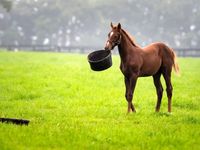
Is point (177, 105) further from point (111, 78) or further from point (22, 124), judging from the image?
point (111, 78)

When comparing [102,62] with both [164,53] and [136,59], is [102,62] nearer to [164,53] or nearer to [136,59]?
[136,59]

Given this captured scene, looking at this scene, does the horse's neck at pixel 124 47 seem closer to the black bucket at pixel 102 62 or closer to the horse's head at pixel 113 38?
the horse's head at pixel 113 38

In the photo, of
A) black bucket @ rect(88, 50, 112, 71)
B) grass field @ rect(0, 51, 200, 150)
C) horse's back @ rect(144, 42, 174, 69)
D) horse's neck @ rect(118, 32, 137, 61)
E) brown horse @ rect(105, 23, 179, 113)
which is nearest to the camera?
grass field @ rect(0, 51, 200, 150)

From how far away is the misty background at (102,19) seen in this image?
78.2 m

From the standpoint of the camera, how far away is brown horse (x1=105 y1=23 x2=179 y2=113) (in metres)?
11.7

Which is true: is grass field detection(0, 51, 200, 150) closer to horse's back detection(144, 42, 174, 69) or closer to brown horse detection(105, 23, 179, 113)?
brown horse detection(105, 23, 179, 113)

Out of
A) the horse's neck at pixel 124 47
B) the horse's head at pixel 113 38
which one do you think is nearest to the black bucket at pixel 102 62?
the horse's head at pixel 113 38

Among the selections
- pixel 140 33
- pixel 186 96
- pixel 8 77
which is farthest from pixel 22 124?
pixel 140 33

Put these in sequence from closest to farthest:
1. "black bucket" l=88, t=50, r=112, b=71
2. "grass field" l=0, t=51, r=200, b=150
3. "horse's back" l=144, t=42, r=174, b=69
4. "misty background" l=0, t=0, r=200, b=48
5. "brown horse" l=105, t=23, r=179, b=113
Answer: "grass field" l=0, t=51, r=200, b=150, "black bucket" l=88, t=50, r=112, b=71, "brown horse" l=105, t=23, r=179, b=113, "horse's back" l=144, t=42, r=174, b=69, "misty background" l=0, t=0, r=200, b=48

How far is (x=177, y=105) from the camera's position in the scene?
14.4 meters

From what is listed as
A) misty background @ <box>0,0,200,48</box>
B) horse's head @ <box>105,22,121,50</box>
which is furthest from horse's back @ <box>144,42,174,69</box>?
misty background @ <box>0,0,200,48</box>

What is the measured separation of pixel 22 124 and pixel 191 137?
4.03 metres

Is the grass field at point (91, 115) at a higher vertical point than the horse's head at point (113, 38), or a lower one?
lower

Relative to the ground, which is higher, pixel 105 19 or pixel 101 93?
pixel 105 19
